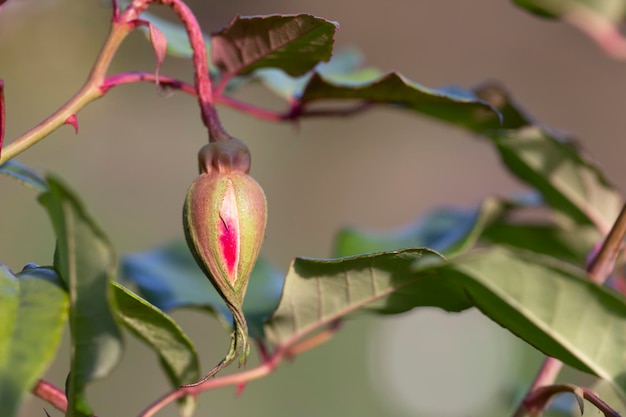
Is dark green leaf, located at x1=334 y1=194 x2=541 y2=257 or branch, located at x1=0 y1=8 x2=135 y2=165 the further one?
dark green leaf, located at x1=334 y1=194 x2=541 y2=257

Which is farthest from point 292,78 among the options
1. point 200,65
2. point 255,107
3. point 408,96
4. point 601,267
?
point 601,267

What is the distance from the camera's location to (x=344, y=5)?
4.23 m

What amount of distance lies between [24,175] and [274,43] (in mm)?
218

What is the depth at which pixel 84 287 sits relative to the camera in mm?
478

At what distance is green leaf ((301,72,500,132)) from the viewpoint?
0.67 meters

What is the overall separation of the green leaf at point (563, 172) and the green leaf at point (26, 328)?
0.50 metres

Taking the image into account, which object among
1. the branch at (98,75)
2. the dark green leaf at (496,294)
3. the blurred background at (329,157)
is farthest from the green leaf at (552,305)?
the blurred background at (329,157)

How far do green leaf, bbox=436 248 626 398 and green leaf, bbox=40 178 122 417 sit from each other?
0.20 metres

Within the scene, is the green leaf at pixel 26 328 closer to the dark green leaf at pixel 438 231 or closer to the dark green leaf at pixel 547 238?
the dark green leaf at pixel 438 231

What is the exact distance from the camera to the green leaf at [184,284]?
0.82m

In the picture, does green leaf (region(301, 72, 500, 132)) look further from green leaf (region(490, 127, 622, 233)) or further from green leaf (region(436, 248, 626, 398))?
green leaf (region(436, 248, 626, 398))

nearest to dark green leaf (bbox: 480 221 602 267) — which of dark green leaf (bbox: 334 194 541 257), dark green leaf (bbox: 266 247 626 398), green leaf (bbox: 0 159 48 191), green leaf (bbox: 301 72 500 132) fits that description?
dark green leaf (bbox: 334 194 541 257)

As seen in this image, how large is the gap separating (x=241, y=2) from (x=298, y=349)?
3.57 m

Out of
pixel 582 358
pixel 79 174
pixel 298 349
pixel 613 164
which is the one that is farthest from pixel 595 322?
pixel 79 174
